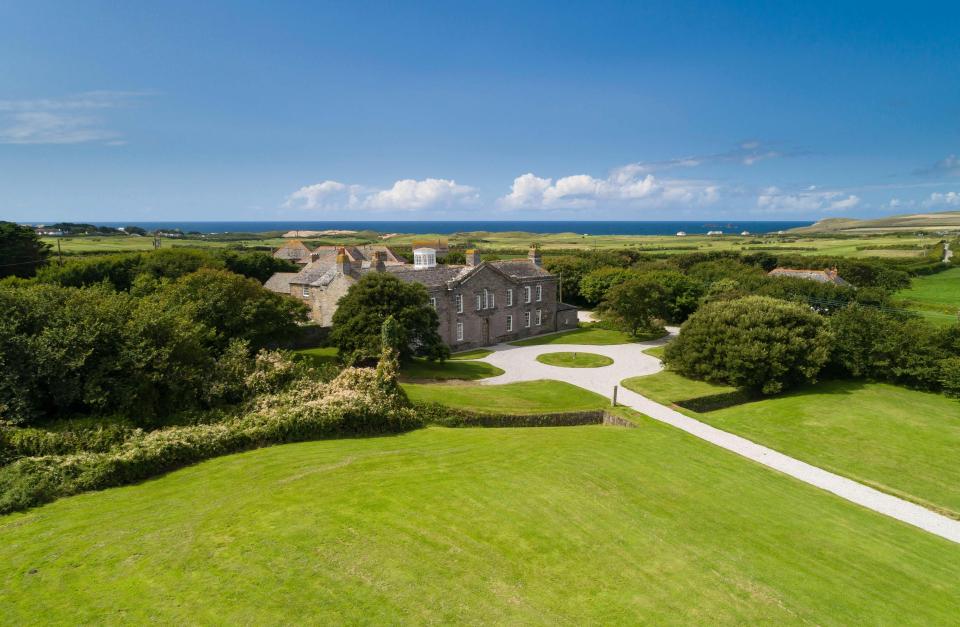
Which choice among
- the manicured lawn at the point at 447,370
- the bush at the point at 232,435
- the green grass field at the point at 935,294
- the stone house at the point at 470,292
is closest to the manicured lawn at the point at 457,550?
the bush at the point at 232,435

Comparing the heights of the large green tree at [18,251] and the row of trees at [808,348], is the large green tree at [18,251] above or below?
above

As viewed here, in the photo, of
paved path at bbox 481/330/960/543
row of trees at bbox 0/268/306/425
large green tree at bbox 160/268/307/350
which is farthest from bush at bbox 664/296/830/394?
row of trees at bbox 0/268/306/425

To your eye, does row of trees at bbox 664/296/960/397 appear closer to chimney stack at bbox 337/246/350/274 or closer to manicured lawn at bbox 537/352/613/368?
manicured lawn at bbox 537/352/613/368

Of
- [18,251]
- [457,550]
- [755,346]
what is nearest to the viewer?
[457,550]

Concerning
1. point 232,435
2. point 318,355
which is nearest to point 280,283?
point 318,355

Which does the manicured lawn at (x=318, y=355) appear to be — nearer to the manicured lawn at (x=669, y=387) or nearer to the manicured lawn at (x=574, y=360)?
the manicured lawn at (x=574, y=360)

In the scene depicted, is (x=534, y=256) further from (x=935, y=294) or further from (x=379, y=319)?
(x=935, y=294)
